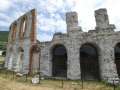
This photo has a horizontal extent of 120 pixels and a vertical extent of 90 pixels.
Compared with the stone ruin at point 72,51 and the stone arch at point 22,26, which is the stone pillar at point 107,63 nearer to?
the stone ruin at point 72,51

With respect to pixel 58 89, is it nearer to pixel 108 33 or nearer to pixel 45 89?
pixel 45 89

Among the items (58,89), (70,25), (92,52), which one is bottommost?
(58,89)

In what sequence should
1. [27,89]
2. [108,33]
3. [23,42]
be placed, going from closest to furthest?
[27,89], [108,33], [23,42]

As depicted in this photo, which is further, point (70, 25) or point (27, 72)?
point (27, 72)

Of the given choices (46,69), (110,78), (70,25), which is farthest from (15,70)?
(110,78)

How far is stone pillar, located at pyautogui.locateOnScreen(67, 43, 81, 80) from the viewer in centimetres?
1566

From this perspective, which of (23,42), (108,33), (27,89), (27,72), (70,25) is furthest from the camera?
(23,42)

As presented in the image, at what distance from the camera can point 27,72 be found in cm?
1862

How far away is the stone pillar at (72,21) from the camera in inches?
668

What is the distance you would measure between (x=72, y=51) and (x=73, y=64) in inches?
58.5

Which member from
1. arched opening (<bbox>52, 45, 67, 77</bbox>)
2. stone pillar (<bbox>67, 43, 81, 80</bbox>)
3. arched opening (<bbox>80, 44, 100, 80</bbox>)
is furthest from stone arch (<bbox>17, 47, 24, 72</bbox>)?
arched opening (<bbox>80, 44, 100, 80</bbox>)

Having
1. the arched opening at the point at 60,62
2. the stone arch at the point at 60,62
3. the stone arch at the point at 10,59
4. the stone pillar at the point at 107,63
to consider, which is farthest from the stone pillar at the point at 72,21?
the stone arch at the point at 10,59

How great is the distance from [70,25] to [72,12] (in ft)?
5.43

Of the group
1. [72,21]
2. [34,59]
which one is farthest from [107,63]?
[34,59]
